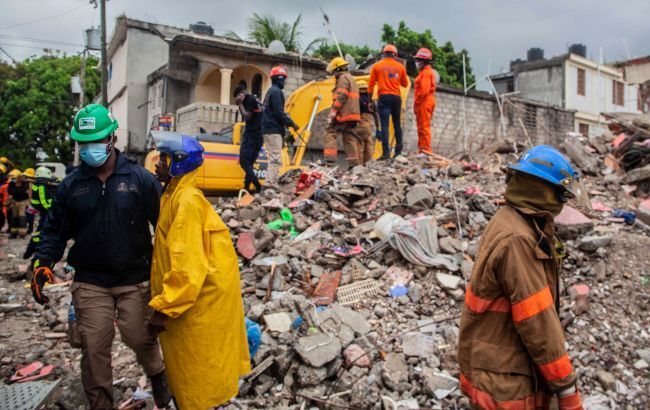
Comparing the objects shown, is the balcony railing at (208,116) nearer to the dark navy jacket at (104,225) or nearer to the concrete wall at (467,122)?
the concrete wall at (467,122)

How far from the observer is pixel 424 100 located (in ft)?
28.1

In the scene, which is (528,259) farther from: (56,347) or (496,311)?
(56,347)

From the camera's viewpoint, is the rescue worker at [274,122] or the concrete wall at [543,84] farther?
the concrete wall at [543,84]

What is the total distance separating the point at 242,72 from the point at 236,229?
12.6 meters

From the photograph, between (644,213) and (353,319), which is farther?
(644,213)

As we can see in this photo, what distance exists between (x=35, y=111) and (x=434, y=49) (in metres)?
21.4

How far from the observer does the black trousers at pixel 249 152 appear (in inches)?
300

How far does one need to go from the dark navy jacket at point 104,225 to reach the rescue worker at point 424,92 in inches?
254

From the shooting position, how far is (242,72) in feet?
57.9

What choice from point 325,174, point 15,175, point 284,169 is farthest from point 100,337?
point 15,175

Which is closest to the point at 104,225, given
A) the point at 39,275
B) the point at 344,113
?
the point at 39,275

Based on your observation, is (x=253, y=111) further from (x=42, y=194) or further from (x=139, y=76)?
(x=139, y=76)

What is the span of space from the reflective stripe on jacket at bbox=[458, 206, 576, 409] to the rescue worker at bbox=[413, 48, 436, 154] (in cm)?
676

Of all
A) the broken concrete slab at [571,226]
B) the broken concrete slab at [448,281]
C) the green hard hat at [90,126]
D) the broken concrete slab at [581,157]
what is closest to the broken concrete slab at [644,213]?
the broken concrete slab at [571,226]
